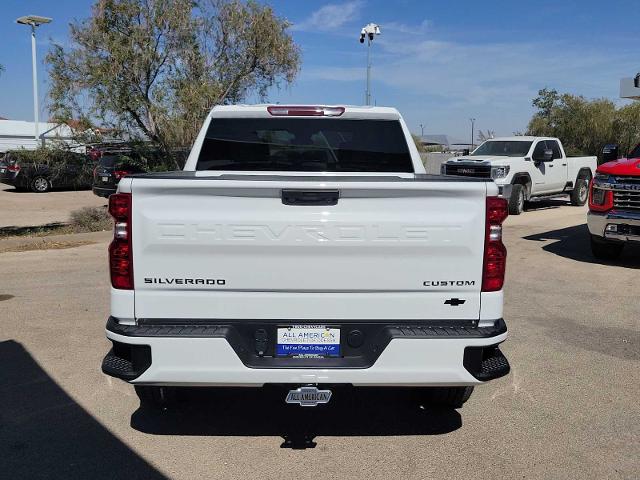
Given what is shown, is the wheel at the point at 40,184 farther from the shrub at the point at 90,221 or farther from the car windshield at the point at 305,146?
the car windshield at the point at 305,146

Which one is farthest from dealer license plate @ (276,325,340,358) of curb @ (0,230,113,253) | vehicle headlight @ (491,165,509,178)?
vehicle headlight @ (491,165,509,178)

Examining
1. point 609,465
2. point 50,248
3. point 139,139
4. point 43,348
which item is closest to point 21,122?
point 139,139

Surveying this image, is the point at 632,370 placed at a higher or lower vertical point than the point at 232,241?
lower

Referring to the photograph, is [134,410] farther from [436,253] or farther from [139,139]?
[139,139]

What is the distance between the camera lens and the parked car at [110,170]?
15609mm

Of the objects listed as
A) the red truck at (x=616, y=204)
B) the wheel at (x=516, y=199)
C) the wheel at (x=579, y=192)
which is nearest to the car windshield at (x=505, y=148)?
the wheel at (x=516, y=199)

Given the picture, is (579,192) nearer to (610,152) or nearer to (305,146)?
(610,152)

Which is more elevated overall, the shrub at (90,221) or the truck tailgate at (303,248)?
the truck tailgate at (303,248)

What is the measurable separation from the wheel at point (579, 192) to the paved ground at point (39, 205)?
14602 millimetres

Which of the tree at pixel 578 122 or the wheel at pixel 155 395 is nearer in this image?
the wheel at pixel 155 395

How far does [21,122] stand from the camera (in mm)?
55094

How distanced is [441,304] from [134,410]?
2.32 metres

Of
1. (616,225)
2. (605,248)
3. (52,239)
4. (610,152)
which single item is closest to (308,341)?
(616,225)

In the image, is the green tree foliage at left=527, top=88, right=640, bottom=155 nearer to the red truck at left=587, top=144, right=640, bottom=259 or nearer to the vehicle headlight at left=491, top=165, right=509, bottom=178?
the vehicle headlight at left=491, top=165, right=509, bottom=178
